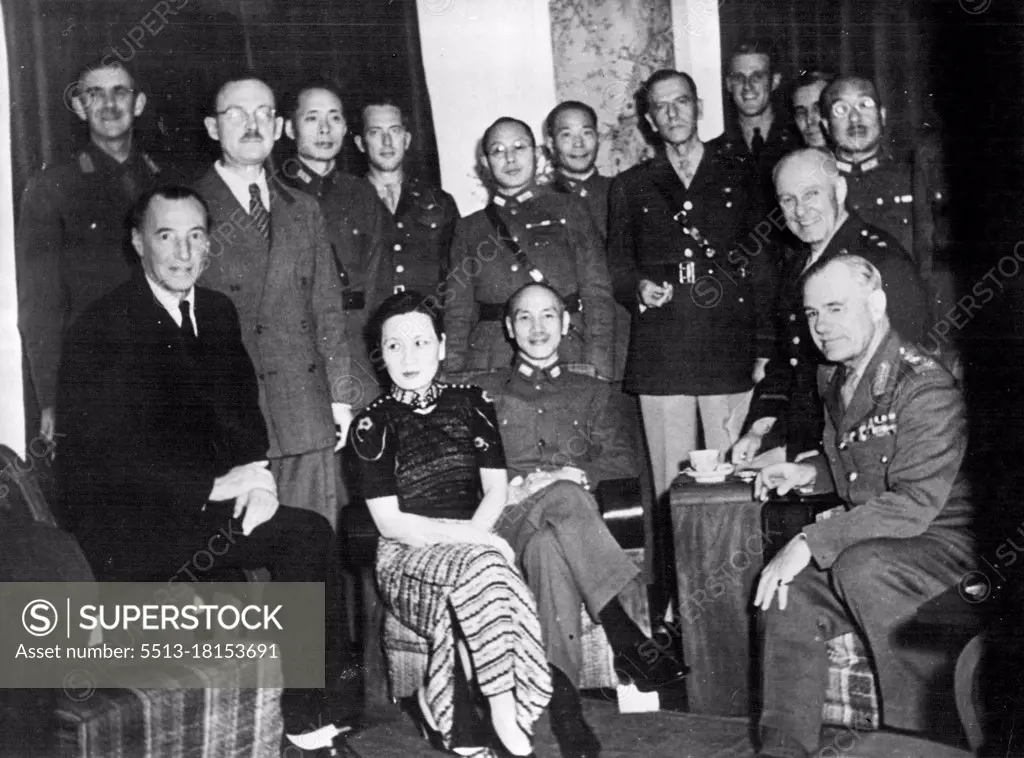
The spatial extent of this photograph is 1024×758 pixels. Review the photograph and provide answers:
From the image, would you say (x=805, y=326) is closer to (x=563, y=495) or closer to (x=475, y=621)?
(x=563, y=495)

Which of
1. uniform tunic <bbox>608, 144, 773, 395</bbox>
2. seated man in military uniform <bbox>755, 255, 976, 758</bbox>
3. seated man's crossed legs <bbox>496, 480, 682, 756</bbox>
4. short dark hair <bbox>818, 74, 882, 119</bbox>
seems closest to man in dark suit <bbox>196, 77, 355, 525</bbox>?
seated man's crossed legs <bbox>496, 480, 682, 756</bbox>

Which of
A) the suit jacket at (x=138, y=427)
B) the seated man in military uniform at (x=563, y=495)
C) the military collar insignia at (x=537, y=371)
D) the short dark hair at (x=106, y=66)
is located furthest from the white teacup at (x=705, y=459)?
the short dark hair at (x=106, y=66)

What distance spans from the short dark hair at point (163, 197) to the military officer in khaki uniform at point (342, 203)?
1.34 ft

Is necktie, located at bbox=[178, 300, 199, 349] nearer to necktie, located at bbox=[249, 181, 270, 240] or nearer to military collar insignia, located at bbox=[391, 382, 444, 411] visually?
necktie, located at bbox=[249, 181, 270, 240]

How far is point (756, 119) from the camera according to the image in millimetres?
3377

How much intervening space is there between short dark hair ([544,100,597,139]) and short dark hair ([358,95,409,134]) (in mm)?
445

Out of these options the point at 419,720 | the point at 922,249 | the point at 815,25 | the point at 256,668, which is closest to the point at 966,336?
the point at 922,249

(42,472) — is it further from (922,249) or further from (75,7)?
(922,249)

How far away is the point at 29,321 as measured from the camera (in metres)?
3.05

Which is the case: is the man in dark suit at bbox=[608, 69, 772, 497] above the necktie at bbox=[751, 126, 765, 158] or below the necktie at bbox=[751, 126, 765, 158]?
below

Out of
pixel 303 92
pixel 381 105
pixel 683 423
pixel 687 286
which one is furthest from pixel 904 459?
pixel 303 92

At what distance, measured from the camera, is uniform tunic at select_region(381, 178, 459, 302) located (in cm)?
337

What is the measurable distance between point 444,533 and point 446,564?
112mm

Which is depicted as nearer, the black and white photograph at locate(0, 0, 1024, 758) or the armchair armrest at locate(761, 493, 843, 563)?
the black and white photograph at locate(0, 0, 1024, 758)
